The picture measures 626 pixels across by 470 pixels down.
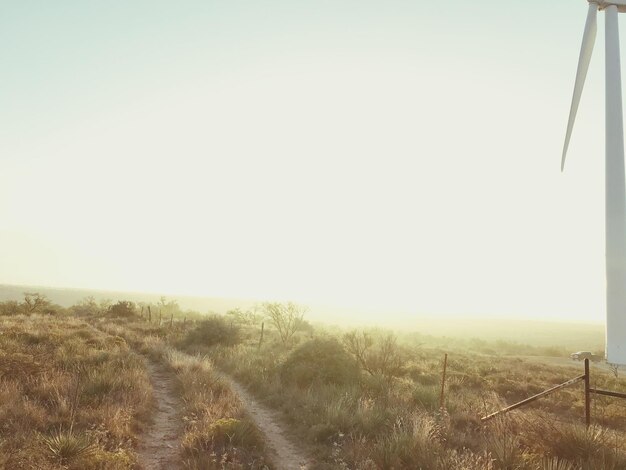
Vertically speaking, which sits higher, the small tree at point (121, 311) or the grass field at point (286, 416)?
the grass field at point (286, 416)

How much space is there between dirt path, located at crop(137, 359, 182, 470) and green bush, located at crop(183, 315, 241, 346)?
13224mm

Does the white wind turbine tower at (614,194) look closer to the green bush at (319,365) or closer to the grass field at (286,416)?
→ the grass field at (286,416)

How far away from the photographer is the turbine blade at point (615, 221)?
1299 centimetres

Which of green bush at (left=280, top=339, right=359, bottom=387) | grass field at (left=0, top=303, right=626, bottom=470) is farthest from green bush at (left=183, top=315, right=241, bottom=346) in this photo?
green bush at (left=280, top=339, right=359, bottom=387)

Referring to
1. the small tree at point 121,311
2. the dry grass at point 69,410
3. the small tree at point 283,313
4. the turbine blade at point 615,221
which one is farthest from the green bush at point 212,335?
the turbine blade at point 615,221

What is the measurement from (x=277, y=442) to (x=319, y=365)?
8.35m

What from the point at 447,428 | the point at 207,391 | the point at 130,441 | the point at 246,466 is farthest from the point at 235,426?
the point at 447,428

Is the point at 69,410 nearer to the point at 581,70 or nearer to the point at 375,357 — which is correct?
the point at 375,357

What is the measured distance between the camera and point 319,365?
19.9 m

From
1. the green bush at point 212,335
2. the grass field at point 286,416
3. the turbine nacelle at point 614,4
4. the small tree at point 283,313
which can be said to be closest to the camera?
the grass field at point 286,416

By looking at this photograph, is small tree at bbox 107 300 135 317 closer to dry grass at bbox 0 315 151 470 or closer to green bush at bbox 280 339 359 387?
dry grass at bbox 0 315 151 470

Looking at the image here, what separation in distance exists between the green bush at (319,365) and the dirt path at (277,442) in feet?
11.3

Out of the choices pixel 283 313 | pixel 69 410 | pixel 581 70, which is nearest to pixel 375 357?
pixel 69 410

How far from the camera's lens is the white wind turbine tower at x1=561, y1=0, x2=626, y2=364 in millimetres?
13047
